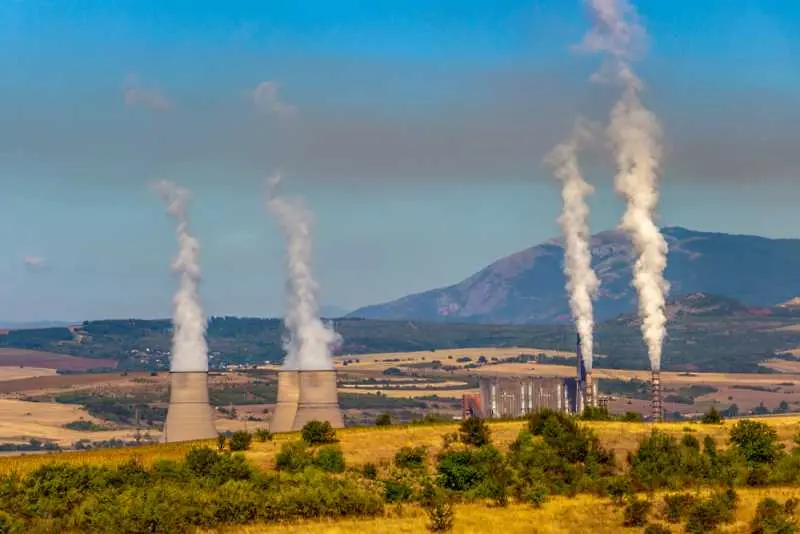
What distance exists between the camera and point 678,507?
49438 mm

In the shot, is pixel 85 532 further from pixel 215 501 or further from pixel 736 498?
pixel 736 498

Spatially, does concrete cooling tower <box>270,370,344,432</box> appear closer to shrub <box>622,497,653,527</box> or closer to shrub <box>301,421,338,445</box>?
shrub <box>301,421,338,445</box>

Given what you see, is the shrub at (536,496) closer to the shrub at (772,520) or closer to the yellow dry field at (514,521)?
the yellow dry field at (514,521)

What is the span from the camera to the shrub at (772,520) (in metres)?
45.1

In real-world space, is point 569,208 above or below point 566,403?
above

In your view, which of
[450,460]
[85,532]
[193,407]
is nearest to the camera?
[85,532]

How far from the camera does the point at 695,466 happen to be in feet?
197

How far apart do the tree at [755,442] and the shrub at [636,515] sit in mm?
14419

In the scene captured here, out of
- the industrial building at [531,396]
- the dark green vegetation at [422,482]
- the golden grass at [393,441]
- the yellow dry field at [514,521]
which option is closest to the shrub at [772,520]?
the dark green vegetation at [422,482]

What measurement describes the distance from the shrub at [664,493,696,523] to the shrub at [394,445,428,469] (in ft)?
47.4

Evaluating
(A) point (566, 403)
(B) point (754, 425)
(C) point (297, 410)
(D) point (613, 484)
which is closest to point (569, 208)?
(A) point (566, 403)

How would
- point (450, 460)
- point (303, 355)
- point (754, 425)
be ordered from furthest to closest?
1. point (303, 355)
2. point (754, 425)
3. point (450, 460)

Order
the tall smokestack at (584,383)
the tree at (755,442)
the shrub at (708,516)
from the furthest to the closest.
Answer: the tall smokestack at (584,383) < the tree at (755,442) < the shrub at (708,516)

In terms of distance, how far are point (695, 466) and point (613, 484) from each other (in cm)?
748
